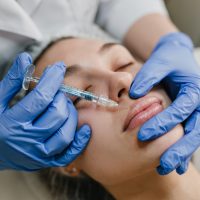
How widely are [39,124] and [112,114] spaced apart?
22cm

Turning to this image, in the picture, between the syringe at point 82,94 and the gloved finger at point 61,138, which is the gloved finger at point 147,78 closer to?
the syringe at point 82,94

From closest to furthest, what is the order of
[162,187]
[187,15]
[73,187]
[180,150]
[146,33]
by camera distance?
[180,150] → [162,187] → [73,187] → [146,33] → [187,15]

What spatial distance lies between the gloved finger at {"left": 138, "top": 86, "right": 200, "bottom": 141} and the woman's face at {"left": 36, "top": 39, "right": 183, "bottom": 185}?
3 centimetres

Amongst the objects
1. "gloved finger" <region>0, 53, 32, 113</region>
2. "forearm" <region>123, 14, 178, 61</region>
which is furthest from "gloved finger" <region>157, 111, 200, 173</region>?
"forearm" <region>123, 14, 178, 61</region>

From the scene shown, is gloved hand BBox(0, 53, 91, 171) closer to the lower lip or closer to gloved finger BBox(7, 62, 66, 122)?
gloved finger BBox(7, 62, 66, 122)

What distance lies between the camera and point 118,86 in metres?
1.11

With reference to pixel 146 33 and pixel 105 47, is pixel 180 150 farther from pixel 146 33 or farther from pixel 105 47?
pixel 146 33

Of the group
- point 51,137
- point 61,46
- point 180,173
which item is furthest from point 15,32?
point 180,173

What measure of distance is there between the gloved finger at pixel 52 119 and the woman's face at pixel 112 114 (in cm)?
9

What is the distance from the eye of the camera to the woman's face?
3.40 feet

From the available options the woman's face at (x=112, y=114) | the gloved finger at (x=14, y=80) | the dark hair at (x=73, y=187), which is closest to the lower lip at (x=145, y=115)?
the woman's face at (x=112, y=114)

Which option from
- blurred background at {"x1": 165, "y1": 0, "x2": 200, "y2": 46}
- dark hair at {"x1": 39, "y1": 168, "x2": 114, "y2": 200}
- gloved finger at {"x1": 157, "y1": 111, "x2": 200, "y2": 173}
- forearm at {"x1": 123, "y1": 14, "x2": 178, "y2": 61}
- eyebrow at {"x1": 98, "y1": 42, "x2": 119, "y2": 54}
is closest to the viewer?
gloved finger at {"x1": 157, "y1": 111, "x2": 200, "y2": 173}

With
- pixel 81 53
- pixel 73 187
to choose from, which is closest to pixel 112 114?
pixel 81 53

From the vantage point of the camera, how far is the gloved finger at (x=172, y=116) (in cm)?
100
